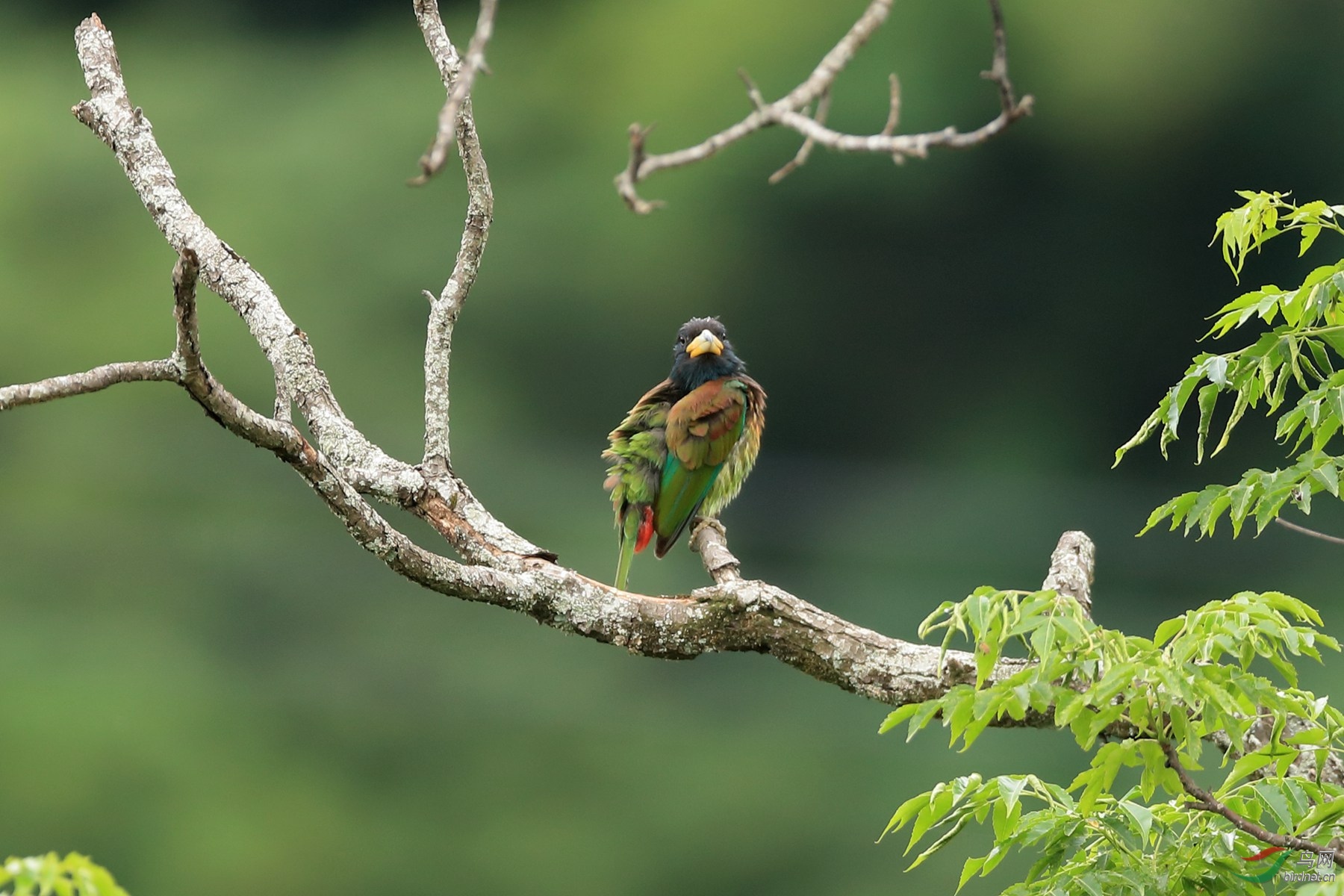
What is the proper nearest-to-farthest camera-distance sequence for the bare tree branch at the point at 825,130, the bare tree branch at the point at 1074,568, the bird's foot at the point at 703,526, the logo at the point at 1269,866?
1. the bare tree branch at the point at 825,130
2. the logo at the point at 1269,866
3. the bare tree branch at the point at 1074,568
4. the bird's foot at the point at 703,526

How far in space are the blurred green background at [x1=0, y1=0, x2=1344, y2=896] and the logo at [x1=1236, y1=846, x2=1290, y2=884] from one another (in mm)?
6736

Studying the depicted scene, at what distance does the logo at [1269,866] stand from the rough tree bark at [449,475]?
331 millimetres

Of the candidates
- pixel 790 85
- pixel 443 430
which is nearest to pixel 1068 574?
pixel 443 430

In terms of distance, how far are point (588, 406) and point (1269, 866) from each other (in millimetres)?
9025

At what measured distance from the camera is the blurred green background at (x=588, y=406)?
905 cm

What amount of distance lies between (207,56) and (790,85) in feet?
16.5

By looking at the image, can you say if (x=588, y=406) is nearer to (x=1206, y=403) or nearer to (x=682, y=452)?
(x=682, y=452)

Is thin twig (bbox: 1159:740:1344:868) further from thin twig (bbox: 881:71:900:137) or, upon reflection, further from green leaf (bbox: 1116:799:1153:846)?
thin twig (bbox: 881:71:900:137)

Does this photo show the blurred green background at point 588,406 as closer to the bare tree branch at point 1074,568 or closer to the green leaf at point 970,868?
the bare tree branch at point 1074,568

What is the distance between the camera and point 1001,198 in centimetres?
1141

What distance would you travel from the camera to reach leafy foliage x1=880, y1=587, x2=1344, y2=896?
1.34 m

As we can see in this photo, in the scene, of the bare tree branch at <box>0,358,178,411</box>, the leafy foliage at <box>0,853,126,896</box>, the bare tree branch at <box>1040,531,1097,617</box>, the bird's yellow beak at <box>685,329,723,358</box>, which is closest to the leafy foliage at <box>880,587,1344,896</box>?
the bare tree branch at <box>1040,531,1097,617</box>

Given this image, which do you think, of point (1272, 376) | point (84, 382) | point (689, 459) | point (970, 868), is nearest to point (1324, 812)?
point (970, 868)

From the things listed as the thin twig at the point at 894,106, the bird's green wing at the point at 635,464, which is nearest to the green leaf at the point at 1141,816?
the thin twig at the point at 894,106
